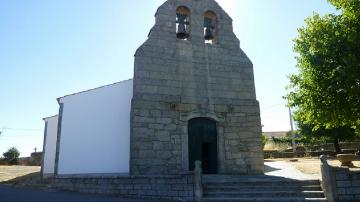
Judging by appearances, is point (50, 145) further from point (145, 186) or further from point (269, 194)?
point (269, 194)

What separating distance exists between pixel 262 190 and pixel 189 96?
5308 mm

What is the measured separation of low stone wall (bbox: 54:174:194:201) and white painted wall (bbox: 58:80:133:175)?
4.62ft

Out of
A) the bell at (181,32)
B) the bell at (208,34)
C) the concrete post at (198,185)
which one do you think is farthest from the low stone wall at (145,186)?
the bell at (208,34)

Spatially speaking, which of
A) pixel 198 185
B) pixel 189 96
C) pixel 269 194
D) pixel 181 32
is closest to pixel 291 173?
pixel 269 194

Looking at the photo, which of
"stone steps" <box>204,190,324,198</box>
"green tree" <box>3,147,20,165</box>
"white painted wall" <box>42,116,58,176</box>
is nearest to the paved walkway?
"stone steps" <box>204,190,324,198</box>

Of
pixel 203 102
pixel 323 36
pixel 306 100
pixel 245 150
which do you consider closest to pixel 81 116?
pixel 203 102

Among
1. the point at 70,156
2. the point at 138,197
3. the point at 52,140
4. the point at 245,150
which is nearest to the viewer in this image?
the point at 138,197

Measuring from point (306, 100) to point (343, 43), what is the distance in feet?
8.57

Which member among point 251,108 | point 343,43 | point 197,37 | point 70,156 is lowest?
point 70,156

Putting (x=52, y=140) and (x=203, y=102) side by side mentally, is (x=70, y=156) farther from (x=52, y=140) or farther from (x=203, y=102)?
(x=203, y=102)

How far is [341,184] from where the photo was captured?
336 inches

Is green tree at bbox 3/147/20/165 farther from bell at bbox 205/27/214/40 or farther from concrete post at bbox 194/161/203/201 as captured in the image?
concrete post at bbox 194/161/203/201

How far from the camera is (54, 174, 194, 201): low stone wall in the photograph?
9539 mm

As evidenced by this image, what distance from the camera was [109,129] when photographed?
534 inches
